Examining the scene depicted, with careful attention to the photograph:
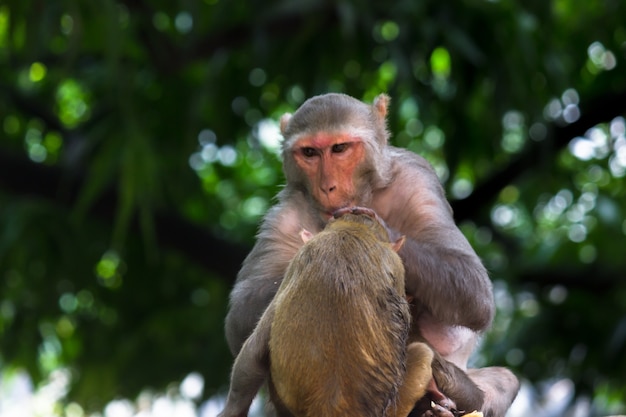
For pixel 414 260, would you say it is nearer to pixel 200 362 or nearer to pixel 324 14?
pixel 324 14

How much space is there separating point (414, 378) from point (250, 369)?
2.14 ft

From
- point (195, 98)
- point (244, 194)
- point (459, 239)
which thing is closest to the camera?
point (459, 239)

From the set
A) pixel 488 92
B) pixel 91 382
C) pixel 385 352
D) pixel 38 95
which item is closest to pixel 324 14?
pixel 488 92

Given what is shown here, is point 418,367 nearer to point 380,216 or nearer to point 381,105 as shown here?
point 380,216

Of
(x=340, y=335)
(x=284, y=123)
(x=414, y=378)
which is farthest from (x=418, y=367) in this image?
(x=284, y=123)

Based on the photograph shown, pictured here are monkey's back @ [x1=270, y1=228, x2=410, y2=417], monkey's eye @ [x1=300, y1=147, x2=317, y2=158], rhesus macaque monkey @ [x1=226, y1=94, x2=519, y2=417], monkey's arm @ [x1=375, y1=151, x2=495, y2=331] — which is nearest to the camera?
monkey's back @ [x1=270, y1=228, x2=410, y2=417]

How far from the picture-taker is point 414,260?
4988 millimetres

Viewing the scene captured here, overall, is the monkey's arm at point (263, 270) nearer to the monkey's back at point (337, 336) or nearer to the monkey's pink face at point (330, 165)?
the monkey's pink face at point (330, 165)

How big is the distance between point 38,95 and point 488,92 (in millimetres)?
4915

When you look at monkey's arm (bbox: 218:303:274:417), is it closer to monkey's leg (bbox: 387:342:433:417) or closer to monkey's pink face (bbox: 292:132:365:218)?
monkey's leg (bbox: 387:342:433:417)

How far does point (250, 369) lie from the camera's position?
462cm

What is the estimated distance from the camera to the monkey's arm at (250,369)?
4543 millimetres

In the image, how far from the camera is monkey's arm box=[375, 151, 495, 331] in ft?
16.6

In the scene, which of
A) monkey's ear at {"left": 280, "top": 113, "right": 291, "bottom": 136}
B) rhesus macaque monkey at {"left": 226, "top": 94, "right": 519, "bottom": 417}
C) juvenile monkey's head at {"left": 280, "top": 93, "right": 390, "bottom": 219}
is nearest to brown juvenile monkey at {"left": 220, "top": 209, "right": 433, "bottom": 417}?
rhesus macaque monkey at {"left": 226, "top": 94, "right": 519, "bottom": 417}
